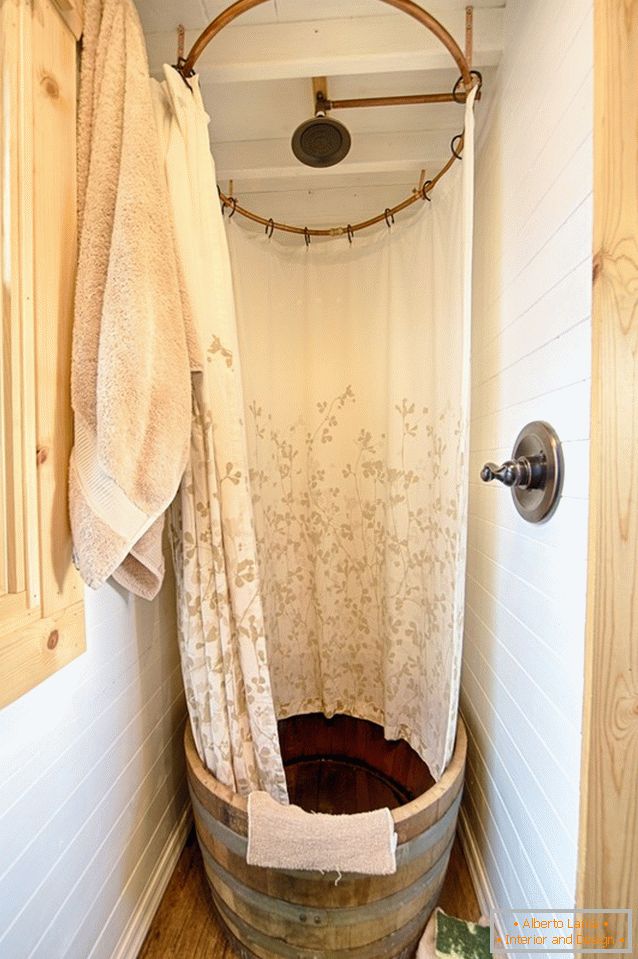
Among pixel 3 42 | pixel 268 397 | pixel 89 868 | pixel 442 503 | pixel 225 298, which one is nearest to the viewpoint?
pixel 3 42

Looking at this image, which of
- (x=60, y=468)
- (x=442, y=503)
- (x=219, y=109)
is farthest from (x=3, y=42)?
(x=442, y=503)

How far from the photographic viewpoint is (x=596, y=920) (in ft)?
1.87

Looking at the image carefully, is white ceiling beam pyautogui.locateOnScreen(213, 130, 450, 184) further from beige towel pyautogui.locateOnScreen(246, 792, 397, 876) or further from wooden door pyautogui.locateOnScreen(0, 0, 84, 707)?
beige towel pyautogui.locateOnScreen(246, 792, 397, 876)

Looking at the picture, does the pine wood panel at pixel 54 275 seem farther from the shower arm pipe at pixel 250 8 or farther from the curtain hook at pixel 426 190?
the curtain hook at pixel 426 190

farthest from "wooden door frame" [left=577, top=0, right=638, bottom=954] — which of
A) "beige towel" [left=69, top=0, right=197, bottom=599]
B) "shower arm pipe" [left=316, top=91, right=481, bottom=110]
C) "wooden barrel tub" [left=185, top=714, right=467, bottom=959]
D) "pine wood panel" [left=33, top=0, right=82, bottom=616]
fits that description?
"pine wood panel" [left=33, top=0, right=82, bottom=616]

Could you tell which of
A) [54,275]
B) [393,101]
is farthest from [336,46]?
[54,275]

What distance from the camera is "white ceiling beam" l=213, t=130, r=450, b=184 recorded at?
1.23 metres

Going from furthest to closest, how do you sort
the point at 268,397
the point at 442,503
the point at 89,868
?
the point at 268,397, the point at 442,503, the point at 89,868

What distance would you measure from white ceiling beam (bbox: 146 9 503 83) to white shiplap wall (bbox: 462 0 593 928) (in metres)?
0.12

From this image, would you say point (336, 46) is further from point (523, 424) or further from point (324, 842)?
point (324, 842)

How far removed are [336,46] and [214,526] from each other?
3.90 feet

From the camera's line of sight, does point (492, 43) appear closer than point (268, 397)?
Yes

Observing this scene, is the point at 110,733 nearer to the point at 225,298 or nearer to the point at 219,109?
the point at 225,298

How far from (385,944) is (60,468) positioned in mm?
1196
